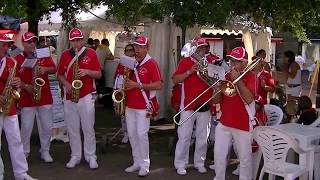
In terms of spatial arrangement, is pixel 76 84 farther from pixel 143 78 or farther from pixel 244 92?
pixel 244 92

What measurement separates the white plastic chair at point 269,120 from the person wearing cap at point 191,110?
2.71 feet

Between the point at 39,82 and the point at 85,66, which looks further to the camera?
the point at 39,82

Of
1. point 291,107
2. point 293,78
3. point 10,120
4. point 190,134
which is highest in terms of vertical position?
point 10,120

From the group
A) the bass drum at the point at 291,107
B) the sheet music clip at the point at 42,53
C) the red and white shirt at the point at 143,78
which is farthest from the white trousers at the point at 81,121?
the bass drum at the point at 291,107

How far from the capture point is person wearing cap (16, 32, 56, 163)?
23.7ft

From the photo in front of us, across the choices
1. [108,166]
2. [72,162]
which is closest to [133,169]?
[108,166]

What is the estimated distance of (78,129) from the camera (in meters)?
7.34

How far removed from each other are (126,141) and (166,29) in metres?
3.38

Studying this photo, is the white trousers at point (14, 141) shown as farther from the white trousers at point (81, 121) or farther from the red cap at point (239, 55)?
the red cap at point (239, 55)

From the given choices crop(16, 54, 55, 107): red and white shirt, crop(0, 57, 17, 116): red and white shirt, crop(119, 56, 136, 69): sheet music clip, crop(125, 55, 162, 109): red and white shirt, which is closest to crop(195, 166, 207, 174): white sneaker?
crop(125, 55, 162, 109): red and white shirt

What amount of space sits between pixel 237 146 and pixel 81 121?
234 cm

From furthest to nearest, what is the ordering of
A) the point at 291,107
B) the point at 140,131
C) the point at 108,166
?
1. the point at 291,107
2. the point at 108,166
3. the point at 140,131

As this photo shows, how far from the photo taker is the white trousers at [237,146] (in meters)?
5.97

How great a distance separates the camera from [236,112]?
5988 mm
